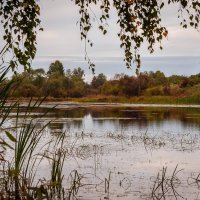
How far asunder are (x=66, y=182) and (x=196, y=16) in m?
4.39

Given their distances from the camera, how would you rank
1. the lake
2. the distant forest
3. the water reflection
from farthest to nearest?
the distant forest
the water reflection
the lake

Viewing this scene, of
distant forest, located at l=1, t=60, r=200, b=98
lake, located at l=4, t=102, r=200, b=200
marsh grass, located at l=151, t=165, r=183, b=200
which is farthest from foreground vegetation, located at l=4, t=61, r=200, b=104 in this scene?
marsh grass, located at l=151, t=165, r=183, b=200

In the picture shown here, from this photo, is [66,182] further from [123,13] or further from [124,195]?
[123,13]

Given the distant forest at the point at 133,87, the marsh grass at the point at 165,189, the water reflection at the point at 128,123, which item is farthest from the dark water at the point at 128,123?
the distant forest at the point at 133,87

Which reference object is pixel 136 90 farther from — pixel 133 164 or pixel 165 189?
pixel 165 189

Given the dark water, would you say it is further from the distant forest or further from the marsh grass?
the distant forest

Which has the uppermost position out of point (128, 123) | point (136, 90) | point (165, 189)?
point (136, 90)

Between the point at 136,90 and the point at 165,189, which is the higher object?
the point at 136,90

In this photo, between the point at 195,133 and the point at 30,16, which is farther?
the point at 195,133

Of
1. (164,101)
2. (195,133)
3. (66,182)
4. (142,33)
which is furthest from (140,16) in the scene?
(164,101)

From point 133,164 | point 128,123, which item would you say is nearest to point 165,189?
point 133,164

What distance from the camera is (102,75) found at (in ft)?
538

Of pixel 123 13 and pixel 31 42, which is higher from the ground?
pixel 123 13

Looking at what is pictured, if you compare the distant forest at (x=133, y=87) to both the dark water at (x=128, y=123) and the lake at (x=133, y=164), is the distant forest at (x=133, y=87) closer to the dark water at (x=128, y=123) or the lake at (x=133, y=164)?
the dark water at (x=128, y=123)
